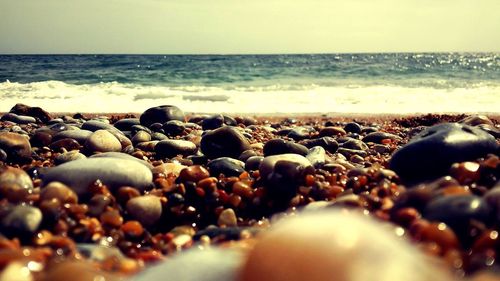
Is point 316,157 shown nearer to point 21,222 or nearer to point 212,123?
point 21,222

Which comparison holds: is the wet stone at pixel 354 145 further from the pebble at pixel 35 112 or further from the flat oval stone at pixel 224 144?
the pebble at pixel 35 112

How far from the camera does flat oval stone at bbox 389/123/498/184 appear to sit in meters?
2.54

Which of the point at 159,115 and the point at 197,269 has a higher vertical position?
the point at 197,269

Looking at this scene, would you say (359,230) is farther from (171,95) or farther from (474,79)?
(474,79)

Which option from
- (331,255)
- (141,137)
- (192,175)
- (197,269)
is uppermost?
(331,255)

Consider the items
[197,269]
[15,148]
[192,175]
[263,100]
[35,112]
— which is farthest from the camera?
[263,100]

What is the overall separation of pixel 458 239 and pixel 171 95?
11.6 meters

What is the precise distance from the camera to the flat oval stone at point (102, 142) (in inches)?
163

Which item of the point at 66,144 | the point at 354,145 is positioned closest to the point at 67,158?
the point at 66,144

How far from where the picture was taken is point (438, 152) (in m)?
2.57

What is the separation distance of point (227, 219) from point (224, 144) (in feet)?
5.26

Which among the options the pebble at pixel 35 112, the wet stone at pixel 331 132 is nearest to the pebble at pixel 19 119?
the pebble at pixel 35 112

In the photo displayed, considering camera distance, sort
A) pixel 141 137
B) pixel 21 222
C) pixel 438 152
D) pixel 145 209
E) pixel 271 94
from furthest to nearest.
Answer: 1. pixel 271 94
2. pixel 141 137
3. pixel 438 152
4. pixel 145 209
5. pixel 21 222

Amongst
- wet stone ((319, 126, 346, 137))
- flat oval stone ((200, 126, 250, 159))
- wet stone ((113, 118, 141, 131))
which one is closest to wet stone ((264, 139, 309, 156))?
flat oval stone ((200, 126, 250, 159))
